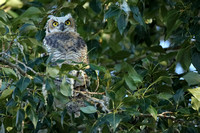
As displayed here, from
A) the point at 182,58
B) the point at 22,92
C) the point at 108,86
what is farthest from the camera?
the point at 182,58

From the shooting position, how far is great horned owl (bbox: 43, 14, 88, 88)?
342 cm

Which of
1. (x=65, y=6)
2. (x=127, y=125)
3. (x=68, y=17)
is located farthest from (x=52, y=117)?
(x=68, y=17)

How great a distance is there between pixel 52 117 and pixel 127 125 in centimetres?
49

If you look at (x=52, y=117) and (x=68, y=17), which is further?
(x=68, y=17)

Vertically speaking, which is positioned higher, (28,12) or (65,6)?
(65,6)

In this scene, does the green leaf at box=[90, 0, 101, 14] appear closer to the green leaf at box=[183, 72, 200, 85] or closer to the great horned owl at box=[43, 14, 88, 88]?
the great horned owl at box=[43, 14, 88, 88]

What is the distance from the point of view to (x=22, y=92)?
2.27m

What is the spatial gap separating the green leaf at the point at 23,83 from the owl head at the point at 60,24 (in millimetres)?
1473

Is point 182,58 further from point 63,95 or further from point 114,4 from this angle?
point 63,95

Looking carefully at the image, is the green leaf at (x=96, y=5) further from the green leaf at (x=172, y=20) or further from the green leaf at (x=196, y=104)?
the green leaf at (x=196, y=104)

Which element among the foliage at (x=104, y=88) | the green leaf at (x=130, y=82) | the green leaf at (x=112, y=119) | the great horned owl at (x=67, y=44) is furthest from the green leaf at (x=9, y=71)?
the great horned owl at (x=67, y=44)

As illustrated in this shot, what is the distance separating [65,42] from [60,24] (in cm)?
20

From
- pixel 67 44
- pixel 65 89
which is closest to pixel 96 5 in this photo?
pixel 67 44

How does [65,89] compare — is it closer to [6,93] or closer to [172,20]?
[6,93]
